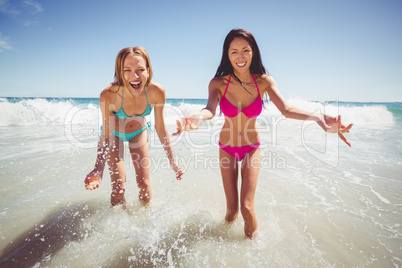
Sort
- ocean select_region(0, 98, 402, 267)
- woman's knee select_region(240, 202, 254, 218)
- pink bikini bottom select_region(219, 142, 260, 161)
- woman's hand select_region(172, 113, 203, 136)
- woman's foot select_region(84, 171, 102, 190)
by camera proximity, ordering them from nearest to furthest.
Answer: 1. woman's hand select_region(172, 113, 203, 136)
2. woman's foot select_region(84, 171, 102, 190)
3. ocean select_region(0, 98, 402, 267)
4. woman's knee select_region(240, 202, 254, 218)
5. pink bikini bottom select_region(219, 142, 260, 161)

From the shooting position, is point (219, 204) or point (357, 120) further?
point (357, 120)

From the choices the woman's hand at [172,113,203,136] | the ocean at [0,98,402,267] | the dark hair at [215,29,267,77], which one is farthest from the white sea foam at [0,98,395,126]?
the woman's hand at [172,113,203,136]

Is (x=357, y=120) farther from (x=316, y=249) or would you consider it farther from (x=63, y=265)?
(x=63, y=265)

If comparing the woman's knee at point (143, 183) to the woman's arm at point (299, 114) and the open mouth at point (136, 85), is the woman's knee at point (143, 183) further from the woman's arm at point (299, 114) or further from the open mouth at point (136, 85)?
the woman's arm at point (299, 114)

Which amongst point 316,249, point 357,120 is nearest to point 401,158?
point 316,249

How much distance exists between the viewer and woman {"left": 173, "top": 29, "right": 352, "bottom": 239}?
254cm

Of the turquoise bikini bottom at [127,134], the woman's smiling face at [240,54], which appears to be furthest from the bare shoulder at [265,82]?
the turquoise bikini bottom at [127,134]

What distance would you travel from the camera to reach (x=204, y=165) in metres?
5.75

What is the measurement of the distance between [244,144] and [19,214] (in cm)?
344

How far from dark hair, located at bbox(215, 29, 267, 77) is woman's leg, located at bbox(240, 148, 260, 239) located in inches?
42.7

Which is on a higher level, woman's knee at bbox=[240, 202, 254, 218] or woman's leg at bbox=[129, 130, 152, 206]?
woman's leg at bbox=[129, 130, 152, 206]

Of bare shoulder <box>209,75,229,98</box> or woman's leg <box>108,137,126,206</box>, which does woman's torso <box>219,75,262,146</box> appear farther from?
woman's leg <box>108,137,126,206</box>

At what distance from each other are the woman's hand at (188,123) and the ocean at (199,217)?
63.2 inches

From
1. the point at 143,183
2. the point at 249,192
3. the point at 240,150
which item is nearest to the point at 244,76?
the point at 240,150
